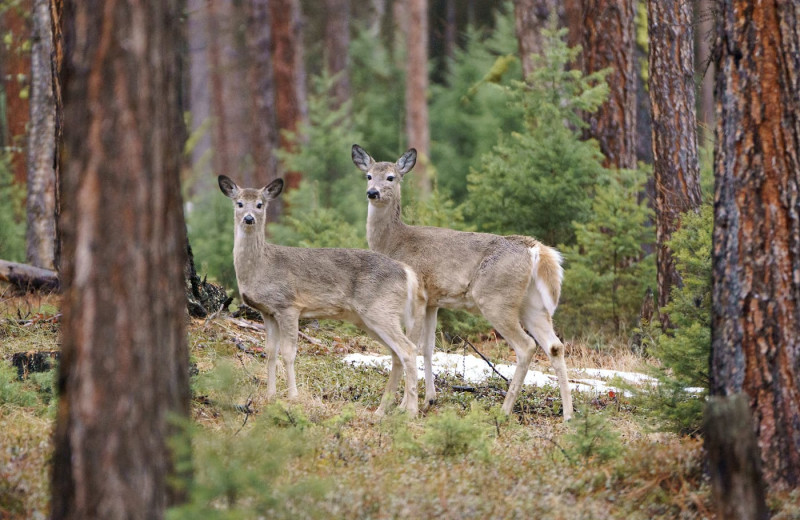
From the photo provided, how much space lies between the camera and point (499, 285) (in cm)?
926

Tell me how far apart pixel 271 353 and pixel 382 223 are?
2.19 metres

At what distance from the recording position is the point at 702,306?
751 cm

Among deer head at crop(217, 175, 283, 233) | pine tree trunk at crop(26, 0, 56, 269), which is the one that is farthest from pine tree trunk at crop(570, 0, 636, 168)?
pine tree trunk at crop(26, 0, 56, 269)

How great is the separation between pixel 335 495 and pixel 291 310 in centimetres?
371

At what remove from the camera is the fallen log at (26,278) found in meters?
11.7

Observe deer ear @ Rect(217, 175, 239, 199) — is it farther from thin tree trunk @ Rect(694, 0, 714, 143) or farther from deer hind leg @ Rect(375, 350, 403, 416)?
thin tree trunk @ Rect(694, 0, 714, 143)

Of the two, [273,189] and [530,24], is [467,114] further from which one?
[273,189]

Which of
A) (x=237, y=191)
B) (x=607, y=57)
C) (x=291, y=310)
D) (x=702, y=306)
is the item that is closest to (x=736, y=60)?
(x=702, y=306)

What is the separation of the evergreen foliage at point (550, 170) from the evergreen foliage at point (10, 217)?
832cm

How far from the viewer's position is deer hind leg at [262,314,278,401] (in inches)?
344

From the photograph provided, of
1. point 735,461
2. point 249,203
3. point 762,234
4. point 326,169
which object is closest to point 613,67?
point 326,169

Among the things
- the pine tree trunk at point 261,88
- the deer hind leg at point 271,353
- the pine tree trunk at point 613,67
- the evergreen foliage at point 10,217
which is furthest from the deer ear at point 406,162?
the pine tree trunk at point 261,88

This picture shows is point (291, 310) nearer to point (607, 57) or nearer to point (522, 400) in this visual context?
point (522, 400)

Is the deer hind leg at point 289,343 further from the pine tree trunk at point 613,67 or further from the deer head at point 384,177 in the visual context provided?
the pine tree trunk at point 613,67
